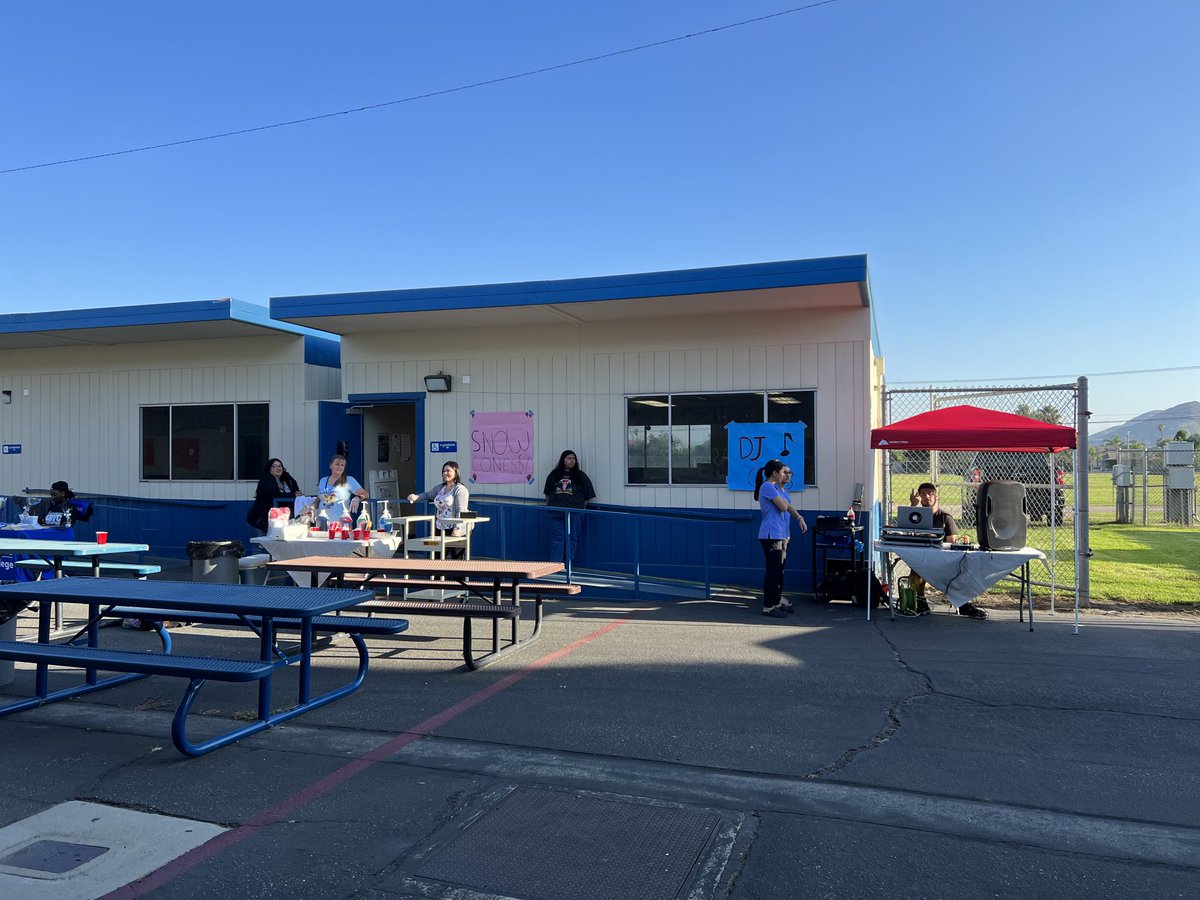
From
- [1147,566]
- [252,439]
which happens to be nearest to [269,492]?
[252,439]

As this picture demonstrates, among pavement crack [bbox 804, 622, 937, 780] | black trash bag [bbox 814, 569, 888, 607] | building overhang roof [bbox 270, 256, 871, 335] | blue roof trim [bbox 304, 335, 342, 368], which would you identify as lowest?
pavement crack [bbox 804, 622, 937, 780]

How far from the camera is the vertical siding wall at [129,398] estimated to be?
13.2 m

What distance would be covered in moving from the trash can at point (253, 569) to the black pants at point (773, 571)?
5.27 metres

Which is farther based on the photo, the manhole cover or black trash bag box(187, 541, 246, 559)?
black trash bag box(187, 541, 246, 559)

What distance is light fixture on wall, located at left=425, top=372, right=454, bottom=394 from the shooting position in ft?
39.9

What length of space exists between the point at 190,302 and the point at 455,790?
979 centimetres

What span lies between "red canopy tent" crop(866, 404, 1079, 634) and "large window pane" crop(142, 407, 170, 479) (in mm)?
10685

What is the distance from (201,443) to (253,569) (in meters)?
4.86

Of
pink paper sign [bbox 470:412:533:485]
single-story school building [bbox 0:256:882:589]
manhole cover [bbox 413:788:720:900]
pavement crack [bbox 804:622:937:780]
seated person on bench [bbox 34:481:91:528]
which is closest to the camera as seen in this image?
manhole cover [bbox 413:788:720:900]

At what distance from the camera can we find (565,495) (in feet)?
37.0

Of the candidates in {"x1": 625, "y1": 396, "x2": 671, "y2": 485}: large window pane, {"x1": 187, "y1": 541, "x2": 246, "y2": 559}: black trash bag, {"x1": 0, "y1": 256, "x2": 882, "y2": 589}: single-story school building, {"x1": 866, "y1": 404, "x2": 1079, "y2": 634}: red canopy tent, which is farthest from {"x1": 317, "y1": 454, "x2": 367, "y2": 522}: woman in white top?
{"x1": 866, "y1": 404, "x2": 1079, "y2": 634}: red canopy tent

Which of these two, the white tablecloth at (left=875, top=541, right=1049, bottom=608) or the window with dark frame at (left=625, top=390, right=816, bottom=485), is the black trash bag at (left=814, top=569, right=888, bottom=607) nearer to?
the white tablecloth at (left=875, top=541, right=1049, bottom=608)

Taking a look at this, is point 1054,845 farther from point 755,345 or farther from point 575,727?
point 755,345

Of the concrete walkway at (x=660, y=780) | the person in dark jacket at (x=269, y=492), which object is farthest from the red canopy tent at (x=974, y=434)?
the person in dark jacket at (x=269, y=492)
